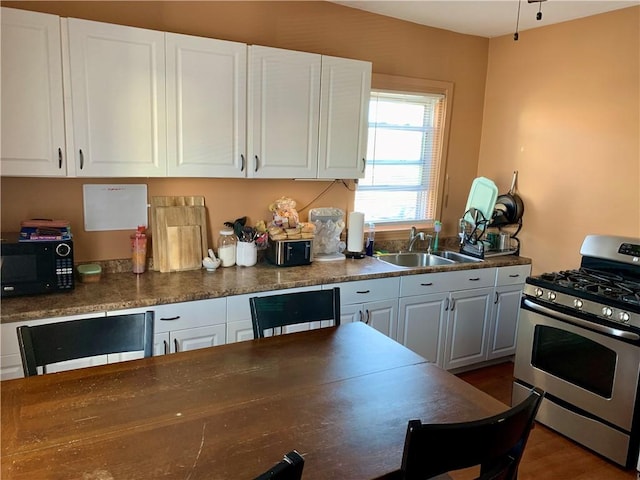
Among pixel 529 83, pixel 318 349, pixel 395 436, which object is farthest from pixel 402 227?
pixel 395 436

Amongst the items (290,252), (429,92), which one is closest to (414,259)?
(290,252)

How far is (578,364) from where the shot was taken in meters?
2.72

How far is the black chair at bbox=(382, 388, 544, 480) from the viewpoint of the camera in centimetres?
99

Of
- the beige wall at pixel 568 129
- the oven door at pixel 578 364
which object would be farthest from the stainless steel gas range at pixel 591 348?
the beige wall at pixel 568 129

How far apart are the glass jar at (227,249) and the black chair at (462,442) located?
2.03 m

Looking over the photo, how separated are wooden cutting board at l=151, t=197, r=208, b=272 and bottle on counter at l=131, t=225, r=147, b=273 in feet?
0.21

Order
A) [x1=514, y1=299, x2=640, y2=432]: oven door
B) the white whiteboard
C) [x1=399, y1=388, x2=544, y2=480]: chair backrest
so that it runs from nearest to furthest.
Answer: [x1=399, y1=388, x2=544, y2=480]: chair backrest < [x1=514, y1=299, x2=640, y2=432]: oven door < the white whiteboard

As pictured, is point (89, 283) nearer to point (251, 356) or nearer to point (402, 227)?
point (251, 356)

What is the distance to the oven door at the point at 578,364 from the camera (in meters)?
2.49

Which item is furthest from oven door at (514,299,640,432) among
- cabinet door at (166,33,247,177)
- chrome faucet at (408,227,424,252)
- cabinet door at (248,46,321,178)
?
cabinet door at (166,33,247,177)

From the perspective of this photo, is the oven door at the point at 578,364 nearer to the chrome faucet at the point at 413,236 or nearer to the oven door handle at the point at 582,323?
the oven door handle at the point at 582,323

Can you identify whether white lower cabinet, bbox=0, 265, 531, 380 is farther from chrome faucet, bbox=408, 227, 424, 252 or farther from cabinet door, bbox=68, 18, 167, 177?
cabinet door, bbox=68, 18, 167, 177

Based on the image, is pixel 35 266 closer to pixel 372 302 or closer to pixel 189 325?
pixel 189 325

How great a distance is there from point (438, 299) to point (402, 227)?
2.58ft
